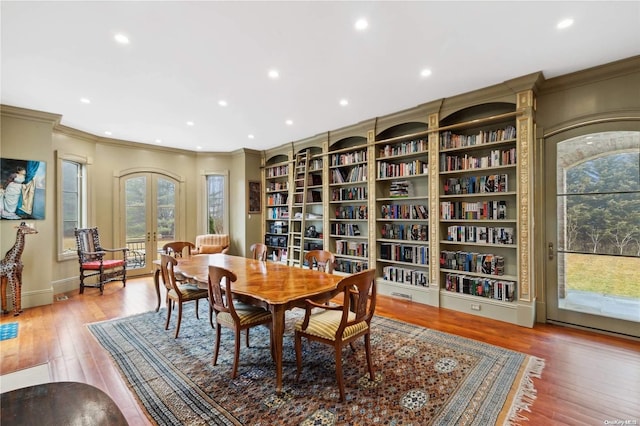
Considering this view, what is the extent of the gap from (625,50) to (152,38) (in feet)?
14.6

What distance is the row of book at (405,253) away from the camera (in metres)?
4.34

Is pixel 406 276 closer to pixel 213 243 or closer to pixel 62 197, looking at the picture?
pixel 213 243

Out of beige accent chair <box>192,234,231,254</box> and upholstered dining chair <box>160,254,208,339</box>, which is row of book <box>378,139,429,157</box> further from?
beige accent chair <box>192,234,231,254</box>

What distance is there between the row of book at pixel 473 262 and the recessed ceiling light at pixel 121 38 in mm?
4379

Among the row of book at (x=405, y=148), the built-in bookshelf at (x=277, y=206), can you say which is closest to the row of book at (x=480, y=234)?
the row of book at (x=405, y=148)

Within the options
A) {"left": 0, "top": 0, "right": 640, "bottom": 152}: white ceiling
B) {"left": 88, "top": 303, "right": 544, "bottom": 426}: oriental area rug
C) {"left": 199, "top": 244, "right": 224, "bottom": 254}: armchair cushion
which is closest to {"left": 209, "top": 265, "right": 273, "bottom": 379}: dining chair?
{"left": 88, "top": 303, "right": 544, "bottom": 426}: oriental area rug

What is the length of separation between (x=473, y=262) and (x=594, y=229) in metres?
1.30

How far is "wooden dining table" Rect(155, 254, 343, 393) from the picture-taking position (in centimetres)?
212

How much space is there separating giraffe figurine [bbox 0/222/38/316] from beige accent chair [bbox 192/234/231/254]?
2903 mm

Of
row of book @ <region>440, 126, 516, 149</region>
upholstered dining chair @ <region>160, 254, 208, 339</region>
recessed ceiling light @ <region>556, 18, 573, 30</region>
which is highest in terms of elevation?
recessed ceiling light @ <region>556, 18, 573, 30</region>

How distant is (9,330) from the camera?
11.0 feet

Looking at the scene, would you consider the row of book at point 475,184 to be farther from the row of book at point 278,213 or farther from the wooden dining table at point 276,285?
the row of book at point 278,213

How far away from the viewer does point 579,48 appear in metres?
2.76

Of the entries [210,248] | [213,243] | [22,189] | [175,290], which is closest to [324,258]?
[175,290]
